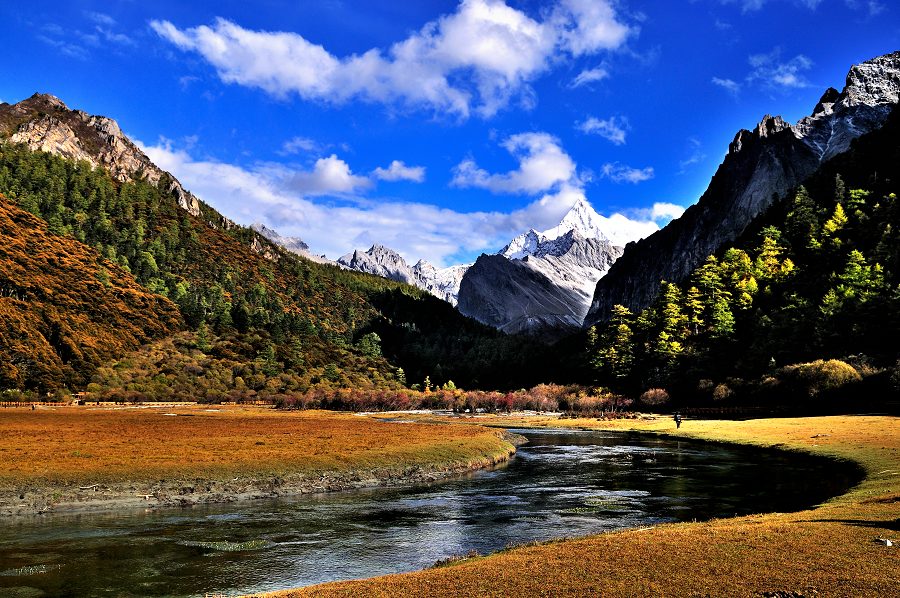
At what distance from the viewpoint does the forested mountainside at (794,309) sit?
111 metres

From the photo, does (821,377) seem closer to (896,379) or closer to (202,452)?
(896,379)

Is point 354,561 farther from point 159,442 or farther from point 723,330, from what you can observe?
point 723,330

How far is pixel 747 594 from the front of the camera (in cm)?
1346

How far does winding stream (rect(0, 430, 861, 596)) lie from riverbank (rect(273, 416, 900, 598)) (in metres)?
5.84

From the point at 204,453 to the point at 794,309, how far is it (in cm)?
12773

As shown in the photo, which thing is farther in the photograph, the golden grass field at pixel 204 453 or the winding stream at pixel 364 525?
the golden grass field at pixel 204 453

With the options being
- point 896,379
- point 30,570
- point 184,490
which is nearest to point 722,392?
point 896,379

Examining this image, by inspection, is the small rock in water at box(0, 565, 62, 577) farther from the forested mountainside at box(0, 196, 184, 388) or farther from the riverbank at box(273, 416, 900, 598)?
the forested mountainside at box(0, 196, 184, 388)

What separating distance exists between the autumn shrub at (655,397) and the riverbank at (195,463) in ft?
273

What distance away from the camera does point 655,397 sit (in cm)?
14150

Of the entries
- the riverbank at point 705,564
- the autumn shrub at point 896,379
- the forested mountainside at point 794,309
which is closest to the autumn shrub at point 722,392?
the forested mountainside at point 794,309

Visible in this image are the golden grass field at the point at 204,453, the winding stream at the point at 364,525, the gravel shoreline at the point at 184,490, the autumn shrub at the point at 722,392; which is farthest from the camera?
the autumn shrub at the point at 722,392

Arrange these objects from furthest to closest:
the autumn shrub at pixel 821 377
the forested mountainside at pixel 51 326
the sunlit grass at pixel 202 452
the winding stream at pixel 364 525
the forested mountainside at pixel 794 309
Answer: the forested mountainside at pixel 51 326 < the forested mountainside at pixel 794 309 < the autumn shrub at pixel 821 377 < the sunlit grass at pixel 202 452 < the winding stream at pixel 364 525

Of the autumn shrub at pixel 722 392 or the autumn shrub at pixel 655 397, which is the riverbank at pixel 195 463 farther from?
the autumn shrub at pixel 655 397
